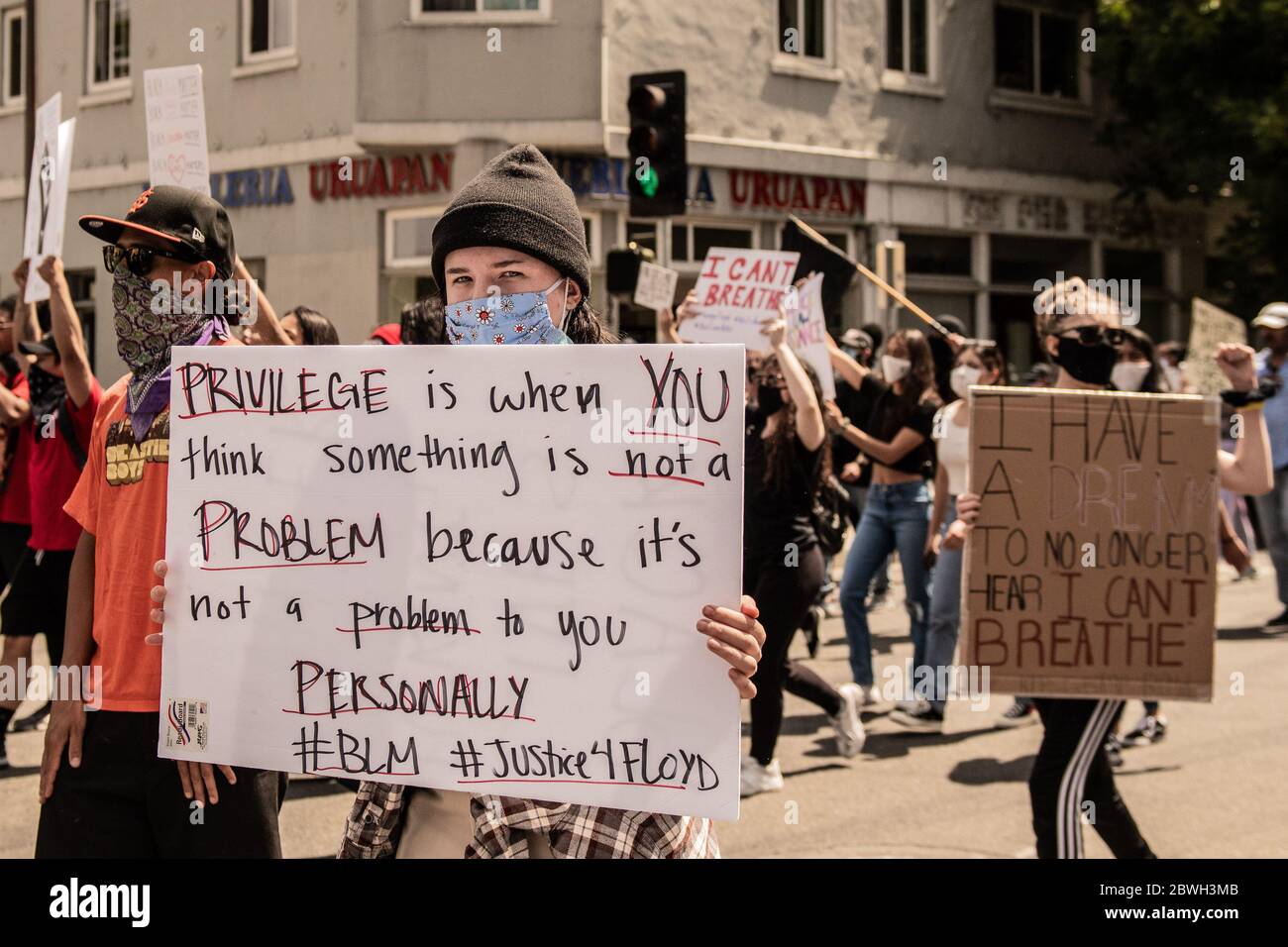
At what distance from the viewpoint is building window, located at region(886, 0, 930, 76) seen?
65.1 feet

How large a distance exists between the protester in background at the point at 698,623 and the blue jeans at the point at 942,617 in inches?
195

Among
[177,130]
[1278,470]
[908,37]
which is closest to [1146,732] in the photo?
[1278,470]

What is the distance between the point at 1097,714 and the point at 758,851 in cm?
173

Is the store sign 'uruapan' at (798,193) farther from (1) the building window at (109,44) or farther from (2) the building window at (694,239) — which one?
(1) the building window at (109,44)

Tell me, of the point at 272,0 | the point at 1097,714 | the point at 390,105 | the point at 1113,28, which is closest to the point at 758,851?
the point at 1097,714

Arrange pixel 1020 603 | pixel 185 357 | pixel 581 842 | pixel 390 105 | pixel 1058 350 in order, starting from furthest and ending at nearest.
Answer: pixel 390 105 → pixel 1058 350 → pixel 1020 603 → pixel 185 357 → pixel 581 842

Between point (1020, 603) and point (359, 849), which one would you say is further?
point (1020, 603)

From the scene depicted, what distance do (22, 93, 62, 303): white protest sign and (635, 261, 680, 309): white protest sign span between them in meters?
4.37

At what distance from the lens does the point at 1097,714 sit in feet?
14.0

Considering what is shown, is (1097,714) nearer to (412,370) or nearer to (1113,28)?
(412,370)

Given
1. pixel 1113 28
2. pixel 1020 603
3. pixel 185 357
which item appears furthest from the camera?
pixel 1113 28

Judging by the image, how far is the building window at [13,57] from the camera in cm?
2058

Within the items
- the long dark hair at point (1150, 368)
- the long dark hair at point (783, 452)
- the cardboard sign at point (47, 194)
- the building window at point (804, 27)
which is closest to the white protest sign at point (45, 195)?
the cardboard sign at point (47, 194)

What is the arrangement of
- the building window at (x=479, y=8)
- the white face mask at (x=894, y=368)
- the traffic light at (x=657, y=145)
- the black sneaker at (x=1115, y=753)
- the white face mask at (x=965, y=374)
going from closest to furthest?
the black sneaker at (x=1115, y=753)
the white face mask at (x=894, y=368)
the white face mask at (x=965, y=374)
the traffic light at (x=657, y=145)
the building window at (x=479, y=8)
